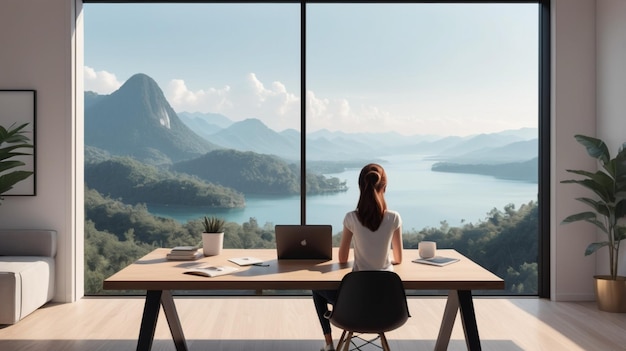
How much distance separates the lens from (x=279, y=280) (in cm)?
301

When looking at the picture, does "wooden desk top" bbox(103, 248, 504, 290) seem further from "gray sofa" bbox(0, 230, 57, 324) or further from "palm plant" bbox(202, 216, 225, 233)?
"gray sofa" bbox(0, 230, 57, 324)

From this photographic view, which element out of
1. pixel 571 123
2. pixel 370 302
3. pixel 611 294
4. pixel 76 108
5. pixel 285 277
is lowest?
pixel 611 294

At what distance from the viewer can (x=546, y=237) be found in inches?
232

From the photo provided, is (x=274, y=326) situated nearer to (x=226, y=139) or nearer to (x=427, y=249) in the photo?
(x=427, y=249)

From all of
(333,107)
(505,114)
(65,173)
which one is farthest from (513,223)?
(65,173)

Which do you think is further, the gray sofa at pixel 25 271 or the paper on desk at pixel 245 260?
the gray sofa at pixel 25 271

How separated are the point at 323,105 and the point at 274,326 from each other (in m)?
4.08

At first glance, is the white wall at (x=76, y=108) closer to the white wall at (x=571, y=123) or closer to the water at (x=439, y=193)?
the white wall at (x=571, y=123)

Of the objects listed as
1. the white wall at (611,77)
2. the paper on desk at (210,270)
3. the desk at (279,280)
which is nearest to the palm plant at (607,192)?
the white wall at (611,77)

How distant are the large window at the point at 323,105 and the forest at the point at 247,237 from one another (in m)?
0.54

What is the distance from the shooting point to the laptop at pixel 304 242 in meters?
3.55

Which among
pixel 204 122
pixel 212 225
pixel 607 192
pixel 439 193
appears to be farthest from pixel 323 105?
pixel 212 225

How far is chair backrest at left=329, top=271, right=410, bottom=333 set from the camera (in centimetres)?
290

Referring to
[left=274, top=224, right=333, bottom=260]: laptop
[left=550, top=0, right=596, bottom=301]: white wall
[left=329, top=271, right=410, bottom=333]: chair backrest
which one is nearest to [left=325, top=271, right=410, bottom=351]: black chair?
[left=329, top=271, right=410, bottom=333]: chair backrest
